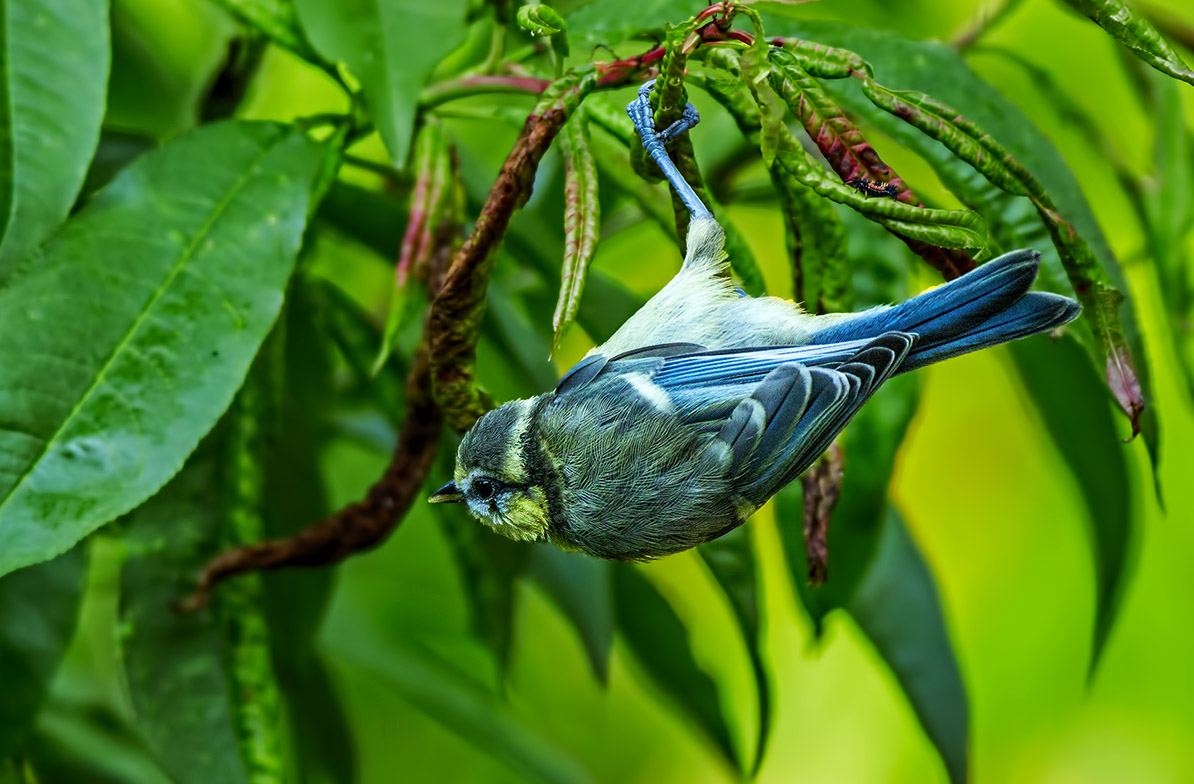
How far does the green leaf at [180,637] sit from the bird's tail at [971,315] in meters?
0.77

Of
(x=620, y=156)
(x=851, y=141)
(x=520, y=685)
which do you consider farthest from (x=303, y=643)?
(x=520, y=685)

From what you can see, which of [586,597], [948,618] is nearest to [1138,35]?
[586,597]

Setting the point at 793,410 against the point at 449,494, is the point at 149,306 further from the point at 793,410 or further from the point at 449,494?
the point at 793,410

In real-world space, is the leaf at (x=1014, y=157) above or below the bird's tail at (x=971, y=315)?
above

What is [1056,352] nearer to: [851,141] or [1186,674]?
[851,141]

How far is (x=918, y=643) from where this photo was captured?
5.64 ft

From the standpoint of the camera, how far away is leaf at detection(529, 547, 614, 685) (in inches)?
72.2

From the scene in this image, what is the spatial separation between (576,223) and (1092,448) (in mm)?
1036

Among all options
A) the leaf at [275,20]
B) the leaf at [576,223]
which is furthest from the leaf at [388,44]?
the leaf at [576,223]

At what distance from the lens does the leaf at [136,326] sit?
1075 mm

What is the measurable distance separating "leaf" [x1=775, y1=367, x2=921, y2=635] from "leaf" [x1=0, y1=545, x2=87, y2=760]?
0.90 meters

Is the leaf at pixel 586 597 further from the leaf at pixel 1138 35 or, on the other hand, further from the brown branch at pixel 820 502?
the leaf at pixel 1138 35

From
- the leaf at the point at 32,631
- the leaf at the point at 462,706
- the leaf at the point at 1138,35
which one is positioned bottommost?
the leaf at the point at 462,706

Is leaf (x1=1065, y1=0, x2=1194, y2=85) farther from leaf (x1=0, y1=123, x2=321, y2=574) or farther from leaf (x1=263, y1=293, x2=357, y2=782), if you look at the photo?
leaf (x1=263, y1=293, x2=357, y2=782)
